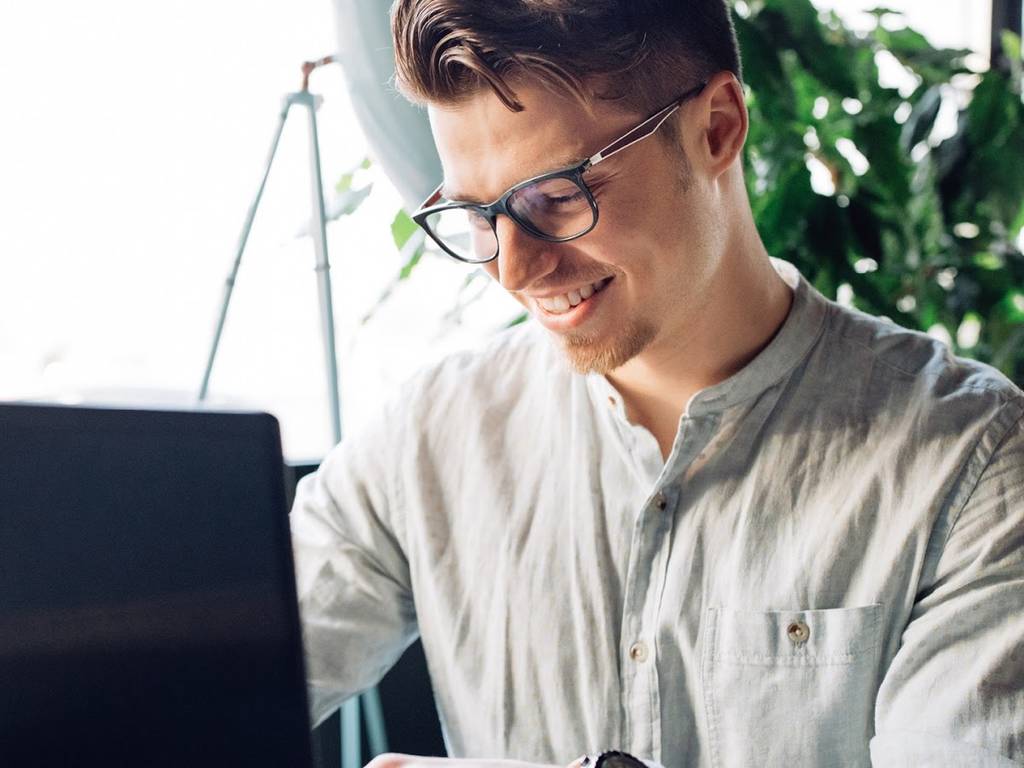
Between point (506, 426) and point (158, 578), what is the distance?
73 cm

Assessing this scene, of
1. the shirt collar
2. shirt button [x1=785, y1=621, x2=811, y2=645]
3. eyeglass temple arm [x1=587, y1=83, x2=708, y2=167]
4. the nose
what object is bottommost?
shirt button [x1=785, y1=621, x2=811, y2=645]

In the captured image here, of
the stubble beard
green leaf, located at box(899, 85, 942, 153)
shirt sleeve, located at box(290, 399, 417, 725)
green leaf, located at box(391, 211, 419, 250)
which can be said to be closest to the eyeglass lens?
the stubble beard


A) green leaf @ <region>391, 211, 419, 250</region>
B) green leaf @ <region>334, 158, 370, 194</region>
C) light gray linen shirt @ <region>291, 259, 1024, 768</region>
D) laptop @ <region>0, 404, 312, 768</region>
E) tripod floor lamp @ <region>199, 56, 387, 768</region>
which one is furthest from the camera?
green leaf @ <region>334, 158, 370, 194</region>

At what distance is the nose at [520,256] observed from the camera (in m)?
1.04

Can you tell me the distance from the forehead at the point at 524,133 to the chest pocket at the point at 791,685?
45cm

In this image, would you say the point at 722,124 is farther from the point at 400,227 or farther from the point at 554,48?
the point at 400,227

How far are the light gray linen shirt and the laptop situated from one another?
1.86 ft

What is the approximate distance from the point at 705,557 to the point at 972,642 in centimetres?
25

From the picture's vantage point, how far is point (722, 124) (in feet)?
3.70

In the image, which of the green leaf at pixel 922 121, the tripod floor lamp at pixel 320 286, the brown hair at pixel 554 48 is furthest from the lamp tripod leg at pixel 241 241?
the green leaf at pixel 922 121

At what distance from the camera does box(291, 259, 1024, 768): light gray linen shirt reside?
964mm

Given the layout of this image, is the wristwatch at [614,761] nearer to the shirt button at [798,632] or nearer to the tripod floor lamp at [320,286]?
the shirt button at [798,632]

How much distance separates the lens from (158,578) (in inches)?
21.1

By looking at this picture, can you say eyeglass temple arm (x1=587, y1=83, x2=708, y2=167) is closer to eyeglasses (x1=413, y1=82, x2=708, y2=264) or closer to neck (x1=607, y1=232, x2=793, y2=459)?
eyeglasses (x1=413, y1=82, x2=708, y2=264)
